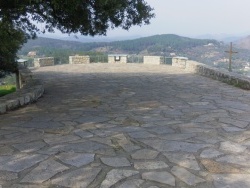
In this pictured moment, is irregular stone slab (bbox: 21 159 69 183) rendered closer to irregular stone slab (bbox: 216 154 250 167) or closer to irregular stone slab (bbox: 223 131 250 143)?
irregular stone slab (bbox: 216 154 250 167)

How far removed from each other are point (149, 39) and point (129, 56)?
155 feet

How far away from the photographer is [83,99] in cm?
816

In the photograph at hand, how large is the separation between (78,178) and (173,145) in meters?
1.65

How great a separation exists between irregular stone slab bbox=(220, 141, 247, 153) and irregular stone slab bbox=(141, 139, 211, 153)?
0.24 meters

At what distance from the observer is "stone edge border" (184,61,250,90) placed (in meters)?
9.91

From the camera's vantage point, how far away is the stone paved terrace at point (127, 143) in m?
3.43

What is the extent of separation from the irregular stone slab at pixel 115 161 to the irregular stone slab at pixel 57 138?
0.95m

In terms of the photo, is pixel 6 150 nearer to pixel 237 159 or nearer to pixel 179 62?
pixel 237 159

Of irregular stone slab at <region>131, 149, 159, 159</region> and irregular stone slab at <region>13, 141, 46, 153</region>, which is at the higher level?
irregular stone slab at <region>13, 141, 46, 153</region>

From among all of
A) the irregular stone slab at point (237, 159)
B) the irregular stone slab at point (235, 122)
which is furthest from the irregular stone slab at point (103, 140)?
the irregular stone slab at point (235, 122)

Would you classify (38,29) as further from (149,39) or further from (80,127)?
(149,39)

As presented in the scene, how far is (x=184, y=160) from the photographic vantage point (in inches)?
154

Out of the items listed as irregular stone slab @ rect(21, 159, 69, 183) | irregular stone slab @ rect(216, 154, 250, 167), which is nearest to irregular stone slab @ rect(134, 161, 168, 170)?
irregular stone slab @ rect(216, 154, 250, 167)

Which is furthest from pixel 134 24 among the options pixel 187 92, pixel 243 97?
pixel 243 97
